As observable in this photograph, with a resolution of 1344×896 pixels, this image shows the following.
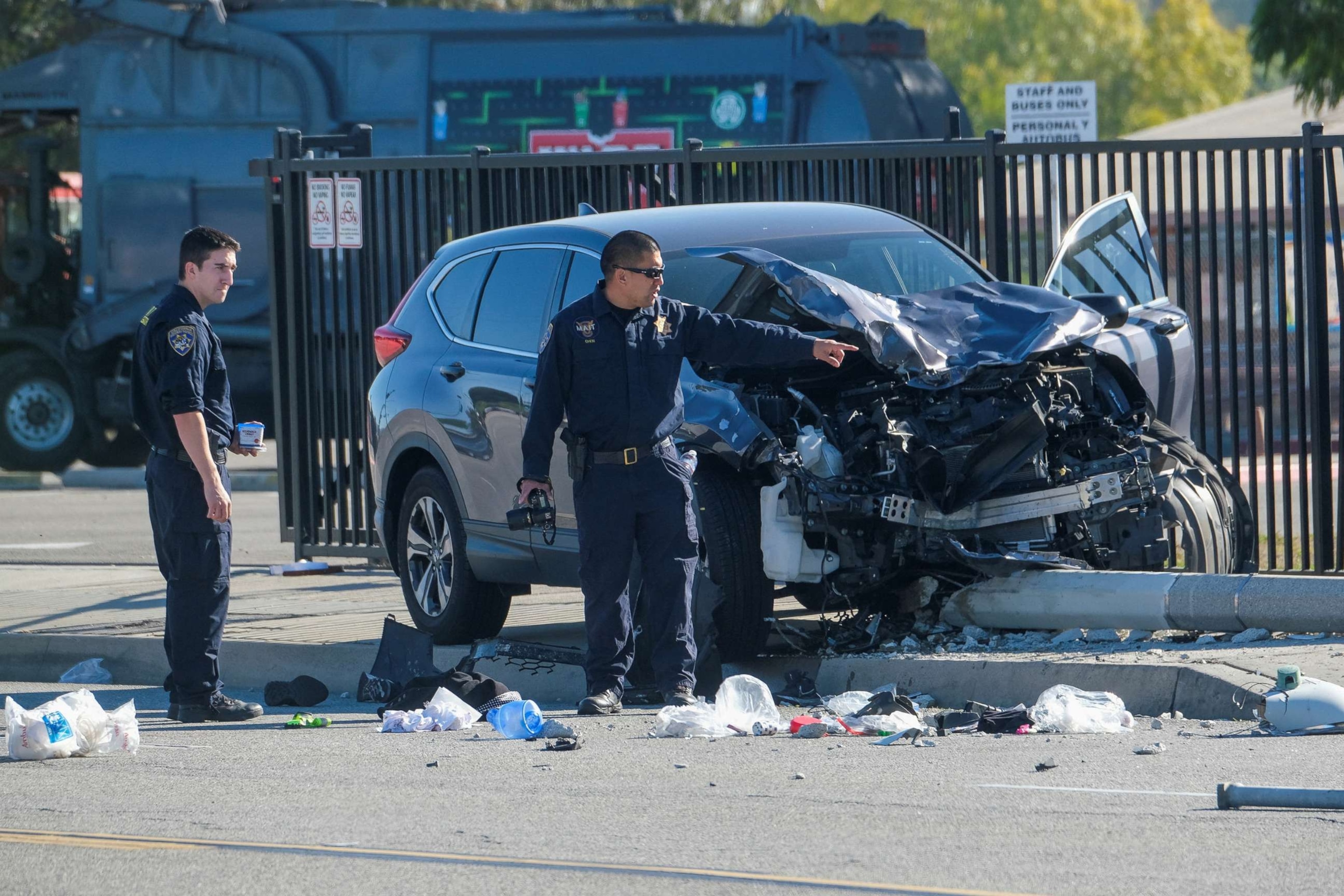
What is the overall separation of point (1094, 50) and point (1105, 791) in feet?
183

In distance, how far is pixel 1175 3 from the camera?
59156 mm

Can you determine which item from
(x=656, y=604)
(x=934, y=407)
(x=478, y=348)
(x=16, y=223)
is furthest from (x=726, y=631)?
(x=16, y=223)

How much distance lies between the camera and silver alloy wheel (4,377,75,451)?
19984 mm

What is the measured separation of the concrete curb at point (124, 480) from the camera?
1934 centimetres

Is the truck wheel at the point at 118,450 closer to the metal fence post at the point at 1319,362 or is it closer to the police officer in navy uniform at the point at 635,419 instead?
the metal fence post at the point at 1319,362

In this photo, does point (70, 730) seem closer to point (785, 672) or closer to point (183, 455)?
point (183, 455)

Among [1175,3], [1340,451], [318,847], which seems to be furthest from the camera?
[1175,3]

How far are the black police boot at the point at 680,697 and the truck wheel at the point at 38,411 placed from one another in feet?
44.6

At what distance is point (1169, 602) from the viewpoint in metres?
7.61

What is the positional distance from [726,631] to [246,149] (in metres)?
12.1

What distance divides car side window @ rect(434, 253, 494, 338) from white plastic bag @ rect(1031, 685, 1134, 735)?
11.1ft

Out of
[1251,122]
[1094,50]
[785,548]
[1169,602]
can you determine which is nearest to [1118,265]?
[1169,602]

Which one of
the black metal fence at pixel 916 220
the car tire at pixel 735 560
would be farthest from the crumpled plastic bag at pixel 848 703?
the black metal fence at pixel 916 220

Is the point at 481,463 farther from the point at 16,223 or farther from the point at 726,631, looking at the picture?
the point at 16,223
